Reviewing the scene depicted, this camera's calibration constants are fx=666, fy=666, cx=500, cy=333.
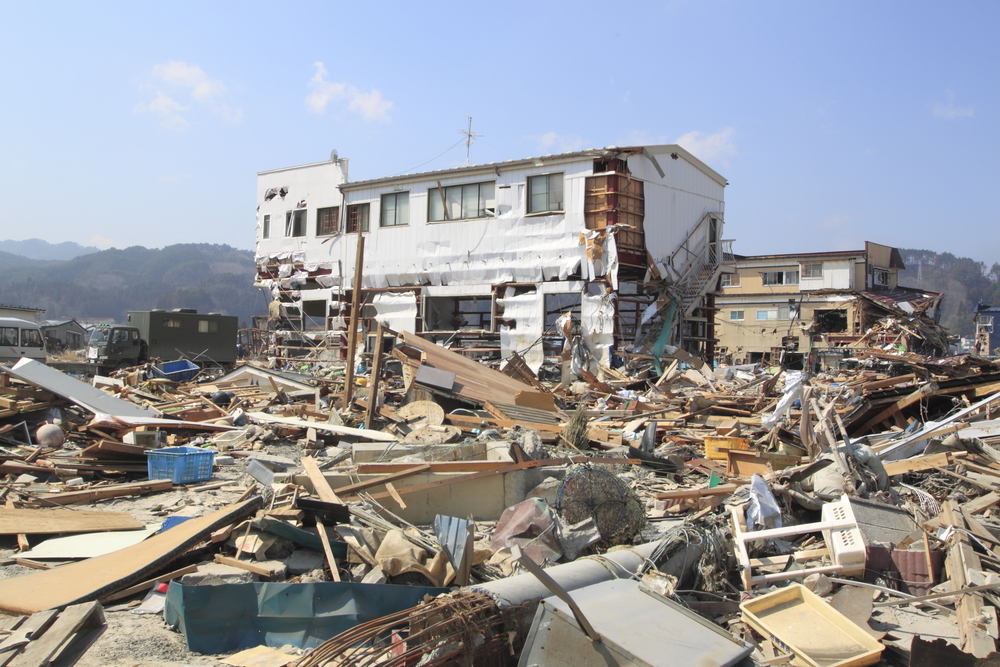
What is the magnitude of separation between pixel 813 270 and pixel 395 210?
97.8ft

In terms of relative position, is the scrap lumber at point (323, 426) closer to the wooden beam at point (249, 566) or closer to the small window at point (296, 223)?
the wooden beam at point (249, 566)

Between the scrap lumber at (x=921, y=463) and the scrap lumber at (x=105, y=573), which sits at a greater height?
the scrap lumber at (x=921, y=463)

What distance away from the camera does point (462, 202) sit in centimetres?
2258

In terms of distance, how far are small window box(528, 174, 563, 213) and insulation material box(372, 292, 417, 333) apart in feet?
18.0

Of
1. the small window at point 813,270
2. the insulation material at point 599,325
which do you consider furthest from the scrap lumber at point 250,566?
the small window at point 813,270

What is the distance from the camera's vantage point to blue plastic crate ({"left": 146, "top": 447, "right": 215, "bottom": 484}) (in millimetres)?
8211

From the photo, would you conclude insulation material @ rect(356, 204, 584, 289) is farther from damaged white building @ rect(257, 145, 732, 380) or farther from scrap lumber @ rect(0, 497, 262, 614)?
scrap lumber @ rect(0, 497, 262, 614)

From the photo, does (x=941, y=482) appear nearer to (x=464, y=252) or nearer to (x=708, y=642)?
Answer: (x=708, y=642)

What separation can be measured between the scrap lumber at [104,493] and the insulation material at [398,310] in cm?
1548

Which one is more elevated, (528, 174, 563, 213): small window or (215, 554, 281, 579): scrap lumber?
(528, 174, 563, 213): small window

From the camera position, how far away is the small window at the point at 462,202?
22125mm

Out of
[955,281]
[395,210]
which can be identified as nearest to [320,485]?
[395,210]

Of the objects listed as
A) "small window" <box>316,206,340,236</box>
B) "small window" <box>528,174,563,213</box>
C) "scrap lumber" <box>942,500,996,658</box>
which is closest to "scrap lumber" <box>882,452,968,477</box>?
"scrap lumber" <box>942,500,996,658</box>

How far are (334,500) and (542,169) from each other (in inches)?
644
